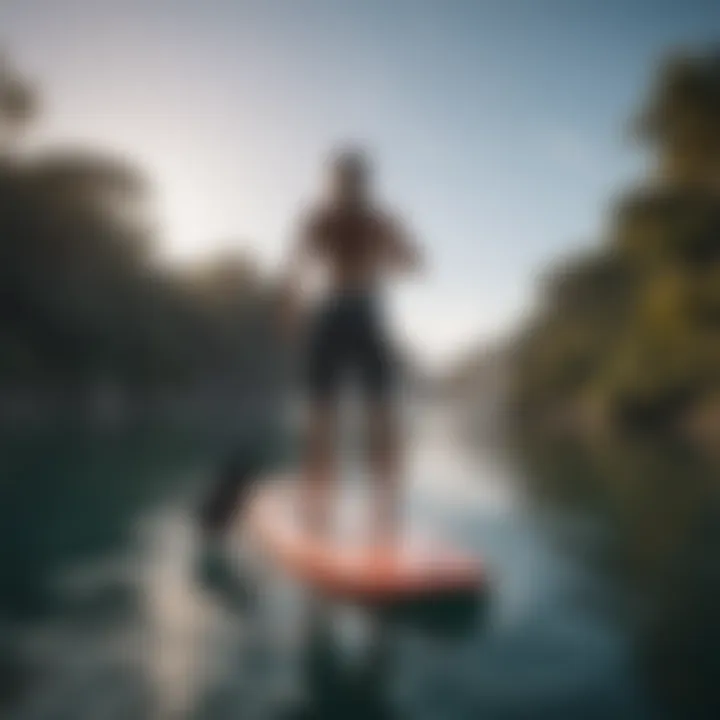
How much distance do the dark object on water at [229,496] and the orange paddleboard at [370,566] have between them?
0.39 meters

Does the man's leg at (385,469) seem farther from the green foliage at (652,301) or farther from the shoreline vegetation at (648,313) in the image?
the green foliage at (652,301)

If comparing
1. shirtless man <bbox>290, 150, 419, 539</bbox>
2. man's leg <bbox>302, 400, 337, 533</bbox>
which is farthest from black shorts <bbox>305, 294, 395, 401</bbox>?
man's leg <bbox>302, 400, 337, 533</bbox>

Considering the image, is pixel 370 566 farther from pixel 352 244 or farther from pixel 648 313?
pixel 648 313

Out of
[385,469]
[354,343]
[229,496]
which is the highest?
[354,343]

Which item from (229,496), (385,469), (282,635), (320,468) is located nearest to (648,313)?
(320,468)

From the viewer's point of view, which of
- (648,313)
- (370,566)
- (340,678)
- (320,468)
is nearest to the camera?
(340,678)

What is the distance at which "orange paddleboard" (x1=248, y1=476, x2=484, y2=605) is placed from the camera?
3016mm

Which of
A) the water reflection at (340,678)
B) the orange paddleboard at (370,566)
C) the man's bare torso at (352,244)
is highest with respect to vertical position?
the man's bare torso at (352,244)

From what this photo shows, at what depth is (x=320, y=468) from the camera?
Result: 3.89 metres

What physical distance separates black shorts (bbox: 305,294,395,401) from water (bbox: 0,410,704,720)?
3.03ft

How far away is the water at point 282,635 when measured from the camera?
2.44 m

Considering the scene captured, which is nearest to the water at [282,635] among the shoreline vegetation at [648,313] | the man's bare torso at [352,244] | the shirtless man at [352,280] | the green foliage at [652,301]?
the shirtless man at [352,280]

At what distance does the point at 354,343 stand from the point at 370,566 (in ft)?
2.95

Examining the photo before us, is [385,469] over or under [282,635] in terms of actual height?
over
